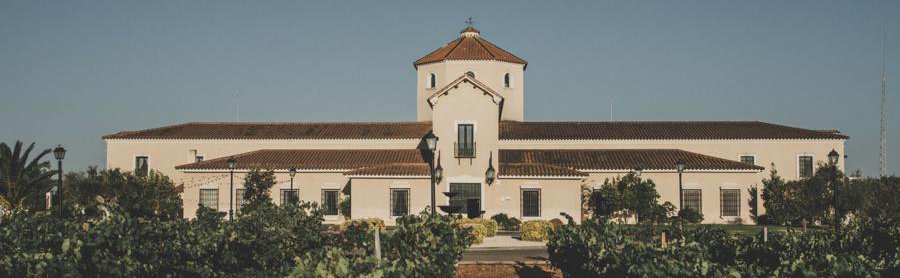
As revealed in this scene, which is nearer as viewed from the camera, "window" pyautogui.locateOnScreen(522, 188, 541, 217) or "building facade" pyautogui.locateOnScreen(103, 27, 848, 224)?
"window" pyautogui.locateOnScreen(522, 188, 541, 217)

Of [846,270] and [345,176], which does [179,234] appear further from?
[345,176]

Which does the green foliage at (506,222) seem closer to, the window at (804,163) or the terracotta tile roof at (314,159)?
the terracotta tile roof at (314,159)

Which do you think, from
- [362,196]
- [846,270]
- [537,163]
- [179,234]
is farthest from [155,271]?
[537,163]

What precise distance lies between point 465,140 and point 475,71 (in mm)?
9857

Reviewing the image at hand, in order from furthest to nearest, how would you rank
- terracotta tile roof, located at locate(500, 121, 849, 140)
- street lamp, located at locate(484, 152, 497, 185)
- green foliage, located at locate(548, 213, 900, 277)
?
terracotta tile roof, located at locate(500, 121, 849, 140) < street lamp, located at locate(484, 152, 497, 185) < green foliage, located at locate(548, 213, 900, 277)

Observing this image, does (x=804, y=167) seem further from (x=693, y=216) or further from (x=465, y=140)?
(x=465, y=140)

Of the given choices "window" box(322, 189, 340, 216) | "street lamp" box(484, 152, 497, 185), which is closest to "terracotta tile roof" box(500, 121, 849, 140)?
"street lamp" box(484, 152, 497, 185)

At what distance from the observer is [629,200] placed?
123ft

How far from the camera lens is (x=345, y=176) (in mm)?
40281

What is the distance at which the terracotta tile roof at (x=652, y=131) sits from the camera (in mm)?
45125

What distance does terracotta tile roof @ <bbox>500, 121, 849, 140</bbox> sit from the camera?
4512 centimetres

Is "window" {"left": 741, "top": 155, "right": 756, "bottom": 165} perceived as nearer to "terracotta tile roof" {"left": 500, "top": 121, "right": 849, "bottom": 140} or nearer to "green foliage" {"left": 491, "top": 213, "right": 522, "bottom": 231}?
"terracotta tile roof" {"left": 500, "top": 121, "right": 849, "bottom": 140}

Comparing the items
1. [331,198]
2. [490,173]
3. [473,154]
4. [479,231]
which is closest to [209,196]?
[331,198]

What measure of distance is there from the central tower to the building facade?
82 millimetres
